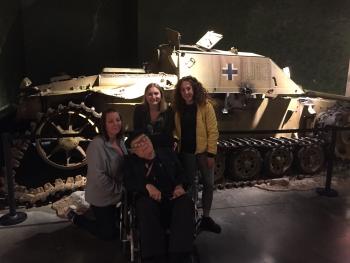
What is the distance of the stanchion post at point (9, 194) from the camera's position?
4.42 m

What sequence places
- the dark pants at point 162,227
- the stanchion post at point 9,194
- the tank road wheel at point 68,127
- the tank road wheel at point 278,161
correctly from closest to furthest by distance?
the dark pants at point 162,227 < the stanchion post at point 9,194 < the tank road wheel at point 68,127 < the tank road wheel at point 278,161

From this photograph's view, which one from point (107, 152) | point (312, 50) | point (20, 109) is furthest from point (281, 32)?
point (107, 152)

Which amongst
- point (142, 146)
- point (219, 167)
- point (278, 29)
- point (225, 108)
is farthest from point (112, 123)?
point (278, 29)

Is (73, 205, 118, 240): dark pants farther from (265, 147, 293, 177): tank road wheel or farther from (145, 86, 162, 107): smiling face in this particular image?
(265, 147, 293, 177): tank road wheel

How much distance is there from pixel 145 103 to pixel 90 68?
689 centimetres

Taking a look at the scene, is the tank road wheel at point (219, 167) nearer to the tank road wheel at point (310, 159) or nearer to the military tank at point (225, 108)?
the military tank at point (225, 108)

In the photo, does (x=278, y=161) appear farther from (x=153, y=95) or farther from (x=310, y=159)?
(x=153, y=95)

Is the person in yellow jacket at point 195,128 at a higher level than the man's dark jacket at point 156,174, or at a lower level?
higher

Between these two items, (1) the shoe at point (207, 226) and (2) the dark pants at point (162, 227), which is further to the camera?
(1) the shoe at point (207, 226)

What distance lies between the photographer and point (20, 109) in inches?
247

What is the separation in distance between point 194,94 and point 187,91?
0.37 ft

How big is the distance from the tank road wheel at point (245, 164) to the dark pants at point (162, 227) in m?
3.08

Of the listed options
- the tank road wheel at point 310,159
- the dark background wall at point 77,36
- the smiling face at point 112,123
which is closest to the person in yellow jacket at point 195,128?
the smiling face at point 112,123

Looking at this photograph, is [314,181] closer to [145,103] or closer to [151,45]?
[145,103]
